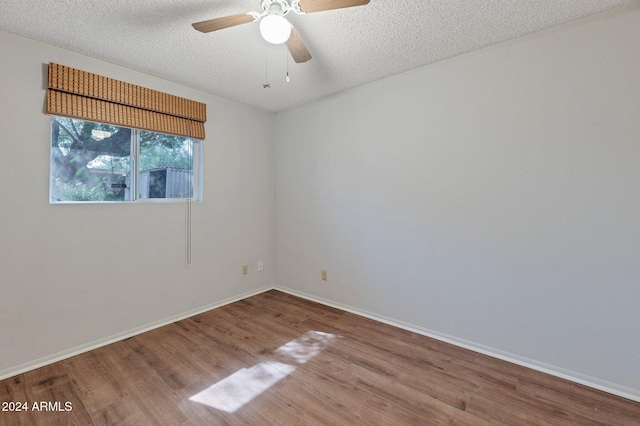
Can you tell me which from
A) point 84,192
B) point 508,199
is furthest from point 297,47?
point 84,192

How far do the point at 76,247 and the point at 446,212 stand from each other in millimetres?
3122

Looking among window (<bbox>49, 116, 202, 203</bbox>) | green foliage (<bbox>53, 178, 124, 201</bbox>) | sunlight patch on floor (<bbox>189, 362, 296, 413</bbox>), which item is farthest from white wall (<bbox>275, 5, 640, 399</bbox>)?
green foliage (<bbox>53, 178, 124, 201</bbox>)

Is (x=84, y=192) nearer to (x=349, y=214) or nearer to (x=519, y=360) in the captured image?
(x=349, y=214)

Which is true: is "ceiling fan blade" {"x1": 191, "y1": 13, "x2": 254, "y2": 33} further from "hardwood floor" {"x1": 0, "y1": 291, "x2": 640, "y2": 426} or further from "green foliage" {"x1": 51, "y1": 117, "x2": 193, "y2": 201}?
"hardwood floor" {"x1": 0, "y1": 291, "x2": 640, "y2": 426}

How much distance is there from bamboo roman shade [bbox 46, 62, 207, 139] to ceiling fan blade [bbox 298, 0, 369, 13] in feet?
6.10

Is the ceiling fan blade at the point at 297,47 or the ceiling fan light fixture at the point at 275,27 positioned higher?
the ceiling fan blade at the point at 297,47

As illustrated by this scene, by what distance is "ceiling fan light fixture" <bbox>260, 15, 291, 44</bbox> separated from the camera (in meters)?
1.56

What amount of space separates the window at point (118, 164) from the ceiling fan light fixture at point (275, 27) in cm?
182

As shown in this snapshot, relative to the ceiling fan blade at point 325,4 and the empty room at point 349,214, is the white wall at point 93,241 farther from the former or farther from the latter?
the ceiling fan blade at point 325,4

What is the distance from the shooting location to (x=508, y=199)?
222 cm

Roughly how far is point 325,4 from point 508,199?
1891 mm

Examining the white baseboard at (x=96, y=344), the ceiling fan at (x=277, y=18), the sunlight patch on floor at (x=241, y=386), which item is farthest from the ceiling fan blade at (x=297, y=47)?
A: the white baseboard at (x=96, y=344)

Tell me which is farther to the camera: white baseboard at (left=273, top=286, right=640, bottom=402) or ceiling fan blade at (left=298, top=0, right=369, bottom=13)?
white baseboard at (left=273, top=286, right=640, bottom=402)

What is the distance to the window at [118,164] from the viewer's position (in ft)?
7.58
